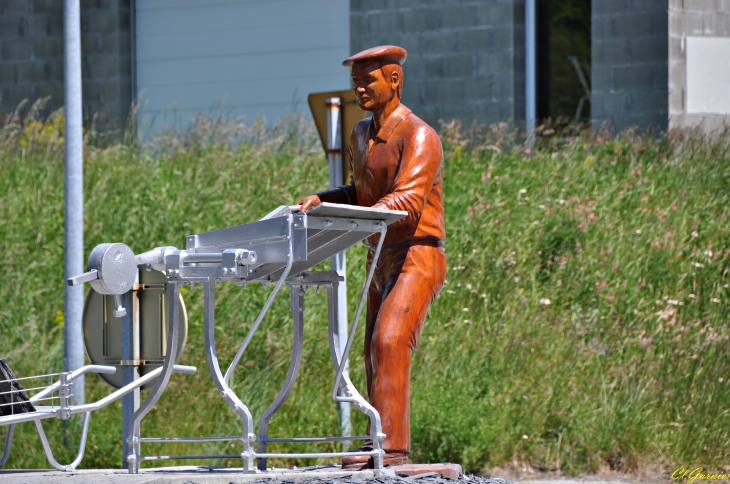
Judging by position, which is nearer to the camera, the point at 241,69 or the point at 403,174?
the point at 403,174

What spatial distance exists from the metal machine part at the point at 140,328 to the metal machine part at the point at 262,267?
1.52 metres

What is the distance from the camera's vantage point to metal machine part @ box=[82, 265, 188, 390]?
645cm

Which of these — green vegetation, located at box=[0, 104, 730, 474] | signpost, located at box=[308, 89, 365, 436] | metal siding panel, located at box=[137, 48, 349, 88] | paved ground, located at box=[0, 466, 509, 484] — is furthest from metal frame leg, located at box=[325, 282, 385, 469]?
metal siding panel, located at box=[137, 48, 349, 88]

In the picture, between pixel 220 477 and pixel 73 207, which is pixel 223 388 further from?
pixel 73 207

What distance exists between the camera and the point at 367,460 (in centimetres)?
494

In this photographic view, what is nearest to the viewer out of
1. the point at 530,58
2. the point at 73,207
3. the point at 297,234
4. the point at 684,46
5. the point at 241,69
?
the point at 297,234

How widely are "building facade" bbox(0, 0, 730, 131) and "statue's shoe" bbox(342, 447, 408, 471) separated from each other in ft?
28.8

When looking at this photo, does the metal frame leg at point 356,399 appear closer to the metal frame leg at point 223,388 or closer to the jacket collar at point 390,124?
the metal frame leg at point 223,388

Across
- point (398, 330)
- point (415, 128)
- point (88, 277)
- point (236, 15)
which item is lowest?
point (398, 330)

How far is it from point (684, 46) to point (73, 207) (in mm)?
7409

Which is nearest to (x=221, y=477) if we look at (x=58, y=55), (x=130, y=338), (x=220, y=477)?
(x=220, y=477)

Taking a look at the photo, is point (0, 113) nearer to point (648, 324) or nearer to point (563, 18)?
point (648, 324)

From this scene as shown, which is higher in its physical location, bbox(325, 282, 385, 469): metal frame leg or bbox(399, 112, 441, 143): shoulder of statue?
bbox(399, 112, 441, 143): shoulder of statue

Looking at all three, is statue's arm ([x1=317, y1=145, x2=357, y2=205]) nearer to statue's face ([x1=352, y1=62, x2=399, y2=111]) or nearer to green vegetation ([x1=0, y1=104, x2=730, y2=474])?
statue's face ([x1=352, y1=62, x2=399, y2=111])
